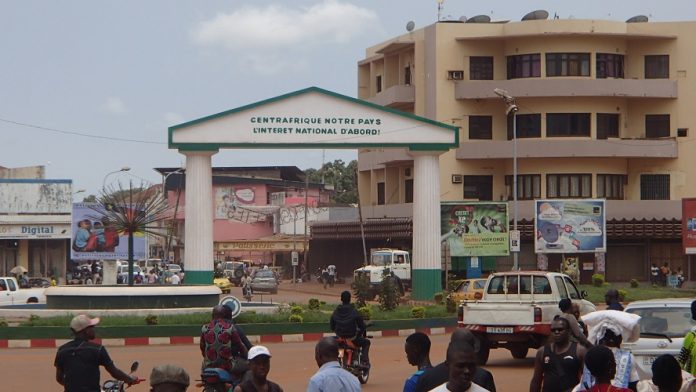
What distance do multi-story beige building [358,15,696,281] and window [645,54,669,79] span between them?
5 centimetres

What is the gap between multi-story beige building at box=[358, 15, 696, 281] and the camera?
2466 inches

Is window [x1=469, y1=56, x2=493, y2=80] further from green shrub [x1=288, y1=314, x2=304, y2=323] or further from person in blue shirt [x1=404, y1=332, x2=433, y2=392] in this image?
person in blue shirt [x1=404, y1=332, x2=433, y2=392]

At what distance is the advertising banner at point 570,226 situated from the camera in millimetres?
58312

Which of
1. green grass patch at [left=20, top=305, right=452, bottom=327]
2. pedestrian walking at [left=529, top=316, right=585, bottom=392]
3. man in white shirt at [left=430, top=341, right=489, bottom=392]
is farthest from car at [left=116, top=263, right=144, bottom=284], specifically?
man in white shirt at [left=430, top=341, right=489, bottom=392]

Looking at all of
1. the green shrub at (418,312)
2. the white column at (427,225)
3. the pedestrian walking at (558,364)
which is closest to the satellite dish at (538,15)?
the white column at (427,225)

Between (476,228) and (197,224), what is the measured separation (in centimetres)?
1584

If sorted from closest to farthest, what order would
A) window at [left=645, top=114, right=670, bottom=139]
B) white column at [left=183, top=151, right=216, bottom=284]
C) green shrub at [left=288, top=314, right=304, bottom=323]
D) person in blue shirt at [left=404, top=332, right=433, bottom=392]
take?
person in blue shirt at [left=404, top=332, right=433, bottom=392], green shrub at [left=288, top=314, right=304, bottom=323], white column at [left=183, top=151, right=216, bottom=284], window at [left=645, top=114, right=670, bottom=139]

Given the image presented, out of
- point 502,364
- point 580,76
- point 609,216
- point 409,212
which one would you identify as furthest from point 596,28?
point 502,364

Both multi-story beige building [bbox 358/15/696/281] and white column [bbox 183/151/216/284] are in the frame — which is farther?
multi-story beige building [bbox 358/15/696/281]

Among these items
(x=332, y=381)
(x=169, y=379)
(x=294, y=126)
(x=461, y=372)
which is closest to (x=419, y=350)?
(x=332, y=381)

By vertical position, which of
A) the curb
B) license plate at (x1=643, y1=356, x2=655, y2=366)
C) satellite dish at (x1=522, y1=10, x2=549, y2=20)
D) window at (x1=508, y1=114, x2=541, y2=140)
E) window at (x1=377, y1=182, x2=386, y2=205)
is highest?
satellite dish at (x1=522, y1=10, x2=549, y2=20)

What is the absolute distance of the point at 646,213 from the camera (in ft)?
209

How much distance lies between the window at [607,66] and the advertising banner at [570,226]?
8.20 metres

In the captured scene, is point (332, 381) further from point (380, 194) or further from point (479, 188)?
point (380, 194)
